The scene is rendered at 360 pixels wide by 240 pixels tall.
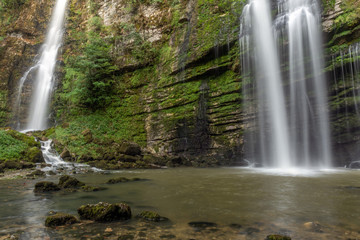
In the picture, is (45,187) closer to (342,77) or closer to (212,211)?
(212,211)

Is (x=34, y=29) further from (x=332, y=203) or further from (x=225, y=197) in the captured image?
(x=332, y=203)

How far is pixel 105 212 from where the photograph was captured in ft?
11.7

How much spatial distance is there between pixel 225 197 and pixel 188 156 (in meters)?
9.82

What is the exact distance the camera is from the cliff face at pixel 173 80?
14.3 metres

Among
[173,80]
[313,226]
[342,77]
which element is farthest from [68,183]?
[342,77]

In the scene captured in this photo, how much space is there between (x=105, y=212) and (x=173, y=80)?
47.9ft

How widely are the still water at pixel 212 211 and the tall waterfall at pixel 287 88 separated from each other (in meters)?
7.51

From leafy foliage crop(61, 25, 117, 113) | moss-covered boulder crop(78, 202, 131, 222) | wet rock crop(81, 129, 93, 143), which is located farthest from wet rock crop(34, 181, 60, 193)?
leafy foliage crop(61, 25, 117, 113)

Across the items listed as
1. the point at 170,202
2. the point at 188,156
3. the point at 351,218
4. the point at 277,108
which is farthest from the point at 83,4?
the point at 351,218

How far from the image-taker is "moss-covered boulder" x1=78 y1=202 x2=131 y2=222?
11.6 ft

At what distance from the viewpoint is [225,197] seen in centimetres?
534

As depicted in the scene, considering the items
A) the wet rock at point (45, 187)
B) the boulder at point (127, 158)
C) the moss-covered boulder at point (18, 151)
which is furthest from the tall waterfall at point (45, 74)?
the wet rock at point (45, 187)

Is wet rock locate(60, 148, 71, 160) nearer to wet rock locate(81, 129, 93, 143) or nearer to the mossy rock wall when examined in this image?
wet rock locate(81, 129, 93, 143)

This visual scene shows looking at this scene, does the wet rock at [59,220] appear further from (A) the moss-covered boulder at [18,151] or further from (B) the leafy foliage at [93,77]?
(B) the leafy foliage at [93,77]
